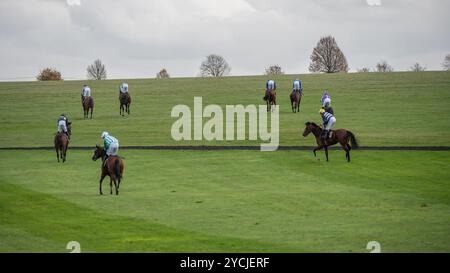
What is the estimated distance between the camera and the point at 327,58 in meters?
163

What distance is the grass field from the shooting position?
2298 centimetres

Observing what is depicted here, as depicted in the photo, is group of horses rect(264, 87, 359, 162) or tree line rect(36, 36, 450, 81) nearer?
group of horses rect(264, 87, 359, 162)

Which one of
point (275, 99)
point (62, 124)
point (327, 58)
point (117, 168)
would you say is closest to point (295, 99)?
point (275, 99)

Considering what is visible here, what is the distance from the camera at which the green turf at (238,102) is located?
2163 inches

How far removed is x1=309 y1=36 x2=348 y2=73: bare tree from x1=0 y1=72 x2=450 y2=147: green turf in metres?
63.8

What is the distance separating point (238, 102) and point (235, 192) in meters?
43.3

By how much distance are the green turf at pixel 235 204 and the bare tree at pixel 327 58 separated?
11688 centimetres

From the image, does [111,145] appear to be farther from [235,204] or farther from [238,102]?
[238,102]

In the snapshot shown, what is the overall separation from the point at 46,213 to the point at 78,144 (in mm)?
25019

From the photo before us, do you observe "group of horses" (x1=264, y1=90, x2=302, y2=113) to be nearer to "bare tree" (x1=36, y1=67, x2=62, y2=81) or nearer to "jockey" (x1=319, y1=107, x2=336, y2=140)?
"jockey" (x1=319, y1=107, x2=336, y2=140)

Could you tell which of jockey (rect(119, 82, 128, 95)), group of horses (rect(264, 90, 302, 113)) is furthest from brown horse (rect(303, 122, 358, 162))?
jockey (rect(119, 82, 128, 95))

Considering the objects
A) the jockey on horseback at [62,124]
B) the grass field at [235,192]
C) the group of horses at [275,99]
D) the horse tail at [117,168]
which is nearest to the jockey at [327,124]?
the grass field at [235,192]
